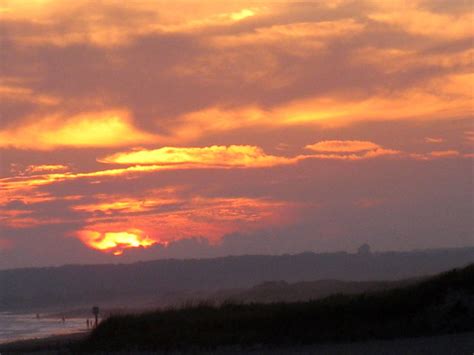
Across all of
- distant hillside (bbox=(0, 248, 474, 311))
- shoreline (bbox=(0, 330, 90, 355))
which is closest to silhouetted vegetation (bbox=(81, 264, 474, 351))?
shoreline (bbox=(0, 330, 90, 355))

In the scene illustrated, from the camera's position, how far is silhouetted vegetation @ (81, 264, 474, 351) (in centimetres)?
2781

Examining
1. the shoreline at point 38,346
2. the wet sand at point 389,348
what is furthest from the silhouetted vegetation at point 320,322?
the shoreline at point 38,346

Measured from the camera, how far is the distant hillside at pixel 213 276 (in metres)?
160

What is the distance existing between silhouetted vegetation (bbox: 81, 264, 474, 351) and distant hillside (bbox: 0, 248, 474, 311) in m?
118

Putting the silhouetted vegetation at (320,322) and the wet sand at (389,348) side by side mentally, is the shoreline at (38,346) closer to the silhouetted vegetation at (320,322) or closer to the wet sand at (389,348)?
the silhouetted vegetation at (320,322)

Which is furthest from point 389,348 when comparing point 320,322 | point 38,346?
point 38,346

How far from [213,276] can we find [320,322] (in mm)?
158739

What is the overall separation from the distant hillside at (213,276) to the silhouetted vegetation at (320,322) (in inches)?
4627

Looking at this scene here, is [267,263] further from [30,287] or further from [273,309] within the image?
[273,309]

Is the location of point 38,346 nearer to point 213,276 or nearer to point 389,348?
point 389,348

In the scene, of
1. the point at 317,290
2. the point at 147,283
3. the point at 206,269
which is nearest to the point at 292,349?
the point at 317,290

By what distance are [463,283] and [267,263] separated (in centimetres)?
16691

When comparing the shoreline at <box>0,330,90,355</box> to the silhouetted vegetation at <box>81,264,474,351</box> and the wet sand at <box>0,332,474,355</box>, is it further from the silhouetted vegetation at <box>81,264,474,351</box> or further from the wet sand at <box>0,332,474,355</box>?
→ the wet sand at <box>0,332,474,355</box>

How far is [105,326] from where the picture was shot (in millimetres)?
31719
